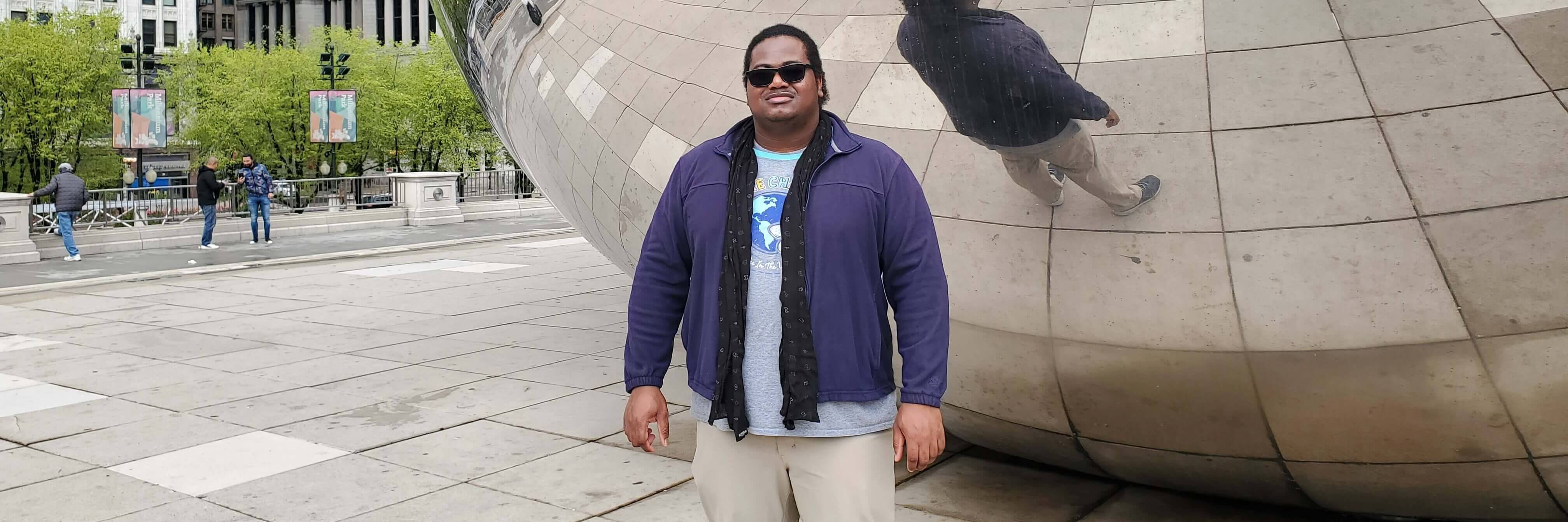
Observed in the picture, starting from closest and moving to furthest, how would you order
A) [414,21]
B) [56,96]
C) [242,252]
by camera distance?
[242,252] → [56,96] → [414,21]

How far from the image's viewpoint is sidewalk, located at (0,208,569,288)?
1519 cm

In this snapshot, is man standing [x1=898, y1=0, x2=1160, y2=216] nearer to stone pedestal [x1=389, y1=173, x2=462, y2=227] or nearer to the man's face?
the man's face

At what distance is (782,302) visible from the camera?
9.18 feet

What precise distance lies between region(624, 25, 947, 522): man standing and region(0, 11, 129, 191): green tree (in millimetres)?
47091

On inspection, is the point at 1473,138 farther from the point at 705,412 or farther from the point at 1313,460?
the point at 705,412

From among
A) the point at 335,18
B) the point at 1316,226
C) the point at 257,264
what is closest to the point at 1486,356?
the point at 1316,226

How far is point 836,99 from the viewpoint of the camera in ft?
13.9

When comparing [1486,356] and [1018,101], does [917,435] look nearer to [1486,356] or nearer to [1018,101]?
[1018,101]

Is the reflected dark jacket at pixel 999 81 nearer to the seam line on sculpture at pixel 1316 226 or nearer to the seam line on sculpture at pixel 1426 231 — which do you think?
the seam line on sculpture at pixel 1316 226

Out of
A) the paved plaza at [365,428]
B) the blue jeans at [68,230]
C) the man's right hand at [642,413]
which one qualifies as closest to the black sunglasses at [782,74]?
the man's right hand at [642,413]

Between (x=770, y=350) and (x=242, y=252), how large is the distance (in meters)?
17.5

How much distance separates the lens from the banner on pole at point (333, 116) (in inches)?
1352

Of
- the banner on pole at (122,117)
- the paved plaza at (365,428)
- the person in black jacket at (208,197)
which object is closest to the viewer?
the paved plaza at (365,428)

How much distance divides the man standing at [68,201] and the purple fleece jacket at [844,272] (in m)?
16.5
